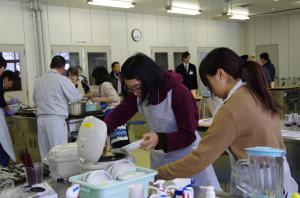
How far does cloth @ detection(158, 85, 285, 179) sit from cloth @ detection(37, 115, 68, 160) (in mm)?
2653

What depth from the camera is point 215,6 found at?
752 cm

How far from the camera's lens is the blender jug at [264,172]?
1183 mm

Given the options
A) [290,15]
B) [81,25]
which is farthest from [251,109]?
[290,15]

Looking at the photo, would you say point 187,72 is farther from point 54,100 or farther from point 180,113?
point 180,113

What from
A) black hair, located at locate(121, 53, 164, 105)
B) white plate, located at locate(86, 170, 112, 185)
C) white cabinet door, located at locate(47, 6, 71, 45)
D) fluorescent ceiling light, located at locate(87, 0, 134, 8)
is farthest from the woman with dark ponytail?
white cabinet door, located at locate(47, 6, 71, 45)

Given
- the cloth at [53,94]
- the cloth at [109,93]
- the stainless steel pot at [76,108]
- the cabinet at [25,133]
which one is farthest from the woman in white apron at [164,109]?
the cabinet at [25,133]

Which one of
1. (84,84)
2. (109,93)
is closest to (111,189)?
(109,93)

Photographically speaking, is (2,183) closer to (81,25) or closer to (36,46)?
(36,46)

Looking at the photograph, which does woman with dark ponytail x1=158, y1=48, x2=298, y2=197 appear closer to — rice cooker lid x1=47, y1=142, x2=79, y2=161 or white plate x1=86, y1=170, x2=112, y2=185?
white plate x1=86, y1=170, x2=112, y2=185

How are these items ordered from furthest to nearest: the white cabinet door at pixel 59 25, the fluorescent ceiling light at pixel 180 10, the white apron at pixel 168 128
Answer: the fluorescent ceiling light at pixel 180 10 < the white cabinet door at pixel 59 25 < the white apron at pixel 168 128

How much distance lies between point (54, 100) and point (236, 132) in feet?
9.01

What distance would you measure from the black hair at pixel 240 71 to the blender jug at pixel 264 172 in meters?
0.26

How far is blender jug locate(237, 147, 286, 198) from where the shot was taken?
46.6 inches

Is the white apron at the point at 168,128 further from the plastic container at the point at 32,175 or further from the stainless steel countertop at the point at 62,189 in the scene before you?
the plastic container at the point at 32,175
